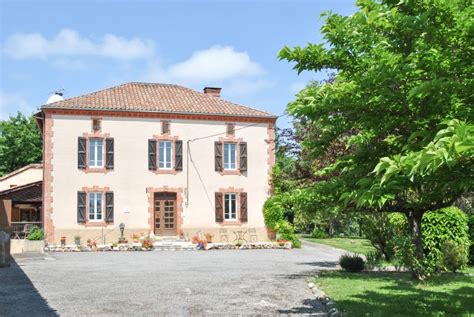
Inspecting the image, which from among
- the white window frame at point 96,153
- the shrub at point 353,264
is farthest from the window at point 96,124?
the shrub at point 353,264

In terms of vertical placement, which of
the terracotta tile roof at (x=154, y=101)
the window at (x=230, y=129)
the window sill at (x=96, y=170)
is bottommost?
the window sill at (x=96, y=170)

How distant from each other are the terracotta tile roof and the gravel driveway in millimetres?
9533

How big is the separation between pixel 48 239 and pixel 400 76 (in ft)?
75.3

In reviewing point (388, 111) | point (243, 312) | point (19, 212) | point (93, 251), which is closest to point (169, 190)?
point (93, 251)

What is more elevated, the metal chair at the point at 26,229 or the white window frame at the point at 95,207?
the white window frame at the point at 95,207

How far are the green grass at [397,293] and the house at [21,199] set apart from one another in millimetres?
18532

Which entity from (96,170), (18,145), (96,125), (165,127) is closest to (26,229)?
(96,170)

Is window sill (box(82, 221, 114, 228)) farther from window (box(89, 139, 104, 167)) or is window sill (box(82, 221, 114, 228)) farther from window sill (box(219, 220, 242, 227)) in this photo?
window sill (box(219, 220, 242, 227))

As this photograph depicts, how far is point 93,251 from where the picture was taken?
23.7m

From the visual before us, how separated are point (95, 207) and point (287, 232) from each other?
31.5ft

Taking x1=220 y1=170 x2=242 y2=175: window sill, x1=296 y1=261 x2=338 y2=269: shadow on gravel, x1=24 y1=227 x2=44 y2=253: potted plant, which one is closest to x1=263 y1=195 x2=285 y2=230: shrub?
x1=220 y1=170 x2=242 y2=175: window sill

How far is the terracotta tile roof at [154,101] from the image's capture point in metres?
26.3

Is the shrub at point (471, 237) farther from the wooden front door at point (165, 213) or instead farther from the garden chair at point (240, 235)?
the wooden front door at point (165, 213)

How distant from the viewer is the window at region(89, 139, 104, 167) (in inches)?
1025
